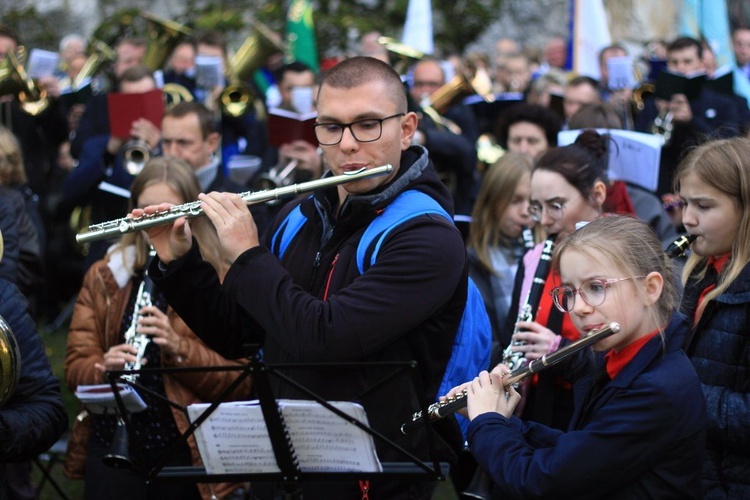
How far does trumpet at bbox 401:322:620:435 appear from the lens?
9.15 ft

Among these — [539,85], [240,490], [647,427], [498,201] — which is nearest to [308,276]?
[647,427]

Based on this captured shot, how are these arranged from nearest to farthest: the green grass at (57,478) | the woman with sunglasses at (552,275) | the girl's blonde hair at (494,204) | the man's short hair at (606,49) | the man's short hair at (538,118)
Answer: the woman with sunglasses at (552,275), the girl's blonde hair at (494,204), the green grass at (57,478), the man's short hair at (538,118), the man's short hair at (606,49)

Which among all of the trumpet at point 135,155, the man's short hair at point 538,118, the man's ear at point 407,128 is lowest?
the trumpet at point 135,155

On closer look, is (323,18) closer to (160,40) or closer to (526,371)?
(160,40)

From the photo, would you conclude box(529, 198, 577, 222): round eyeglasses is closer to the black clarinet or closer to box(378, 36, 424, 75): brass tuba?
the black clarinet

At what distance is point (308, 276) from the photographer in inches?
128

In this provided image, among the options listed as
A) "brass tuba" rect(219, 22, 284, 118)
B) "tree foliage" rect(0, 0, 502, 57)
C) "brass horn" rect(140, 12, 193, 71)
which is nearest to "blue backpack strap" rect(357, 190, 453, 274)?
"brass tuba" rect(219, 22, 284, 118)

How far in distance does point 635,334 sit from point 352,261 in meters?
0.87

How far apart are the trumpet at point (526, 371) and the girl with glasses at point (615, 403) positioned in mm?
37

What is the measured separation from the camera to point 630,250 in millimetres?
2910

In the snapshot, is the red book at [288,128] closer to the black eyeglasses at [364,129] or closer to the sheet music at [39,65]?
the black eyeglasses at [364,129]

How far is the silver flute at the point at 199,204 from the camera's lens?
3197 millimetres

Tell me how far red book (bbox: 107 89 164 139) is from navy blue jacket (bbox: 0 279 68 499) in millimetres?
3284

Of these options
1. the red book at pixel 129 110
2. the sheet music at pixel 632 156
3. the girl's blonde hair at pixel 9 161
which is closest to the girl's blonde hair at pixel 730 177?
the sheet music at pixel 632 156
